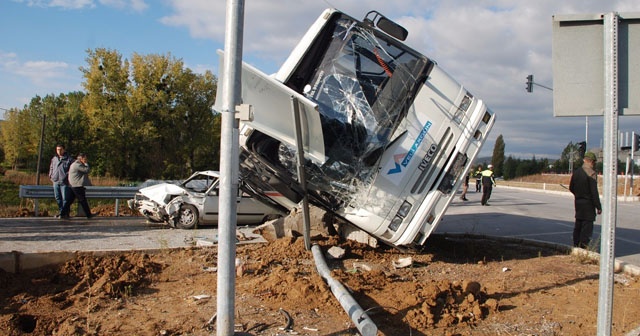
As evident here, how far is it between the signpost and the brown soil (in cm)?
160

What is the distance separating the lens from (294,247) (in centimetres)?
723

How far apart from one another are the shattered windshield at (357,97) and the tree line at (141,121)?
31814 millimetres

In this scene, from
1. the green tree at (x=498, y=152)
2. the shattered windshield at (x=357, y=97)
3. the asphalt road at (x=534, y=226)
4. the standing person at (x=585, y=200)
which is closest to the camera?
the shattered windshield at (x=357, y=97)

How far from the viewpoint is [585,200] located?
341 inches

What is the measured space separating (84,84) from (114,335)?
36.7 metres

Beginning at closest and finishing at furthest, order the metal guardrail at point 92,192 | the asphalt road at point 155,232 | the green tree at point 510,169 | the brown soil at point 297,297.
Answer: the brown soil at point 297,297
the asphalt road at point 155,232
the metal guardrail at point 92,192
the green tree at point 510,169

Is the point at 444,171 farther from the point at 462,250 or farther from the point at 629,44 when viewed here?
the point at 629,44

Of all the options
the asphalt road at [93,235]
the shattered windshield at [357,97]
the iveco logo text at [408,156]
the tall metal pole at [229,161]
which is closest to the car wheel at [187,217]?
the asphalt road at [93,235]

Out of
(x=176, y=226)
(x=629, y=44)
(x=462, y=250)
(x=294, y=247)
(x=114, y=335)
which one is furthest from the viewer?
(x=176, y=226)

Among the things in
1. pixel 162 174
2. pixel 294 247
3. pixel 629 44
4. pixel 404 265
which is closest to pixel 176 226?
pixel 294 247

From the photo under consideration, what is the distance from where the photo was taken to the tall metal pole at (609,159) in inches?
128

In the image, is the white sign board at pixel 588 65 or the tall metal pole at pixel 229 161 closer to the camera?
the white sign board at pixel 588 65

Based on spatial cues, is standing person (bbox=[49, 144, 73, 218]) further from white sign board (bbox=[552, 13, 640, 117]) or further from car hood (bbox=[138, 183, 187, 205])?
white sign board (bbox=[552, 13, 640, 117])

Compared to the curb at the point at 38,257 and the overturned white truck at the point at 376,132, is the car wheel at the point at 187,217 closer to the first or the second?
the curb at the point at 38,257
